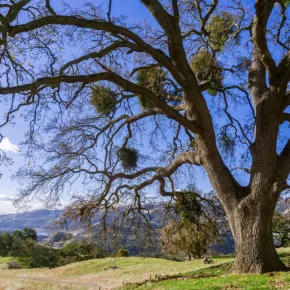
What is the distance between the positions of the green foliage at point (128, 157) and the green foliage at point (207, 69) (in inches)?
105

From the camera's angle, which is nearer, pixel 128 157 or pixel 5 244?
pixel 128 157

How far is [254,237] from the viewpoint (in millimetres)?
6238

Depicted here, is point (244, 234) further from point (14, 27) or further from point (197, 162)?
point (14, 27)

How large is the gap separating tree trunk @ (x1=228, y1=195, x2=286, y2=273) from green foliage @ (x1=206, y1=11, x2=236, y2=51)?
159 inches

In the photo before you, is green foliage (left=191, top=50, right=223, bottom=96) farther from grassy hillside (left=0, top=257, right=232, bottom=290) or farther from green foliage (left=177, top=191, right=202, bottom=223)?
grassy hillside (left=0, top=257, right=232, bottom=290)

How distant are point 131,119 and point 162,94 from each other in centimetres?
124

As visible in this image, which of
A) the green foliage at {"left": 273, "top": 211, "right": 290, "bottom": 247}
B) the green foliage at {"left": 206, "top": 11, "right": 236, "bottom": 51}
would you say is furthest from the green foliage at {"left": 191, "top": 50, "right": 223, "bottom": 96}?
the green foliage at {"left": 273, "top": 211, "right": 290, "bottom": 247}

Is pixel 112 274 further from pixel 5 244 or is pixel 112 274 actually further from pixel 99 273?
pixel 5 244

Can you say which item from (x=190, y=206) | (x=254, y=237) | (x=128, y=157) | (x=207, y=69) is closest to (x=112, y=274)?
(x=190, y=206)

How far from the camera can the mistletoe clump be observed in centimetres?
889

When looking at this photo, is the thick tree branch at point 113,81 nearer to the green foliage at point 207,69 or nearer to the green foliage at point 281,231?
the green foliage at point 207,69

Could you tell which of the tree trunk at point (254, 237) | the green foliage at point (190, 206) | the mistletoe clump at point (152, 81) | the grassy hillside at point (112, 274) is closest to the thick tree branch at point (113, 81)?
the tree trunk at point (254, 237)

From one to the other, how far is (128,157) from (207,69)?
3255 millimetres

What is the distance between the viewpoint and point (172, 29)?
662cm
